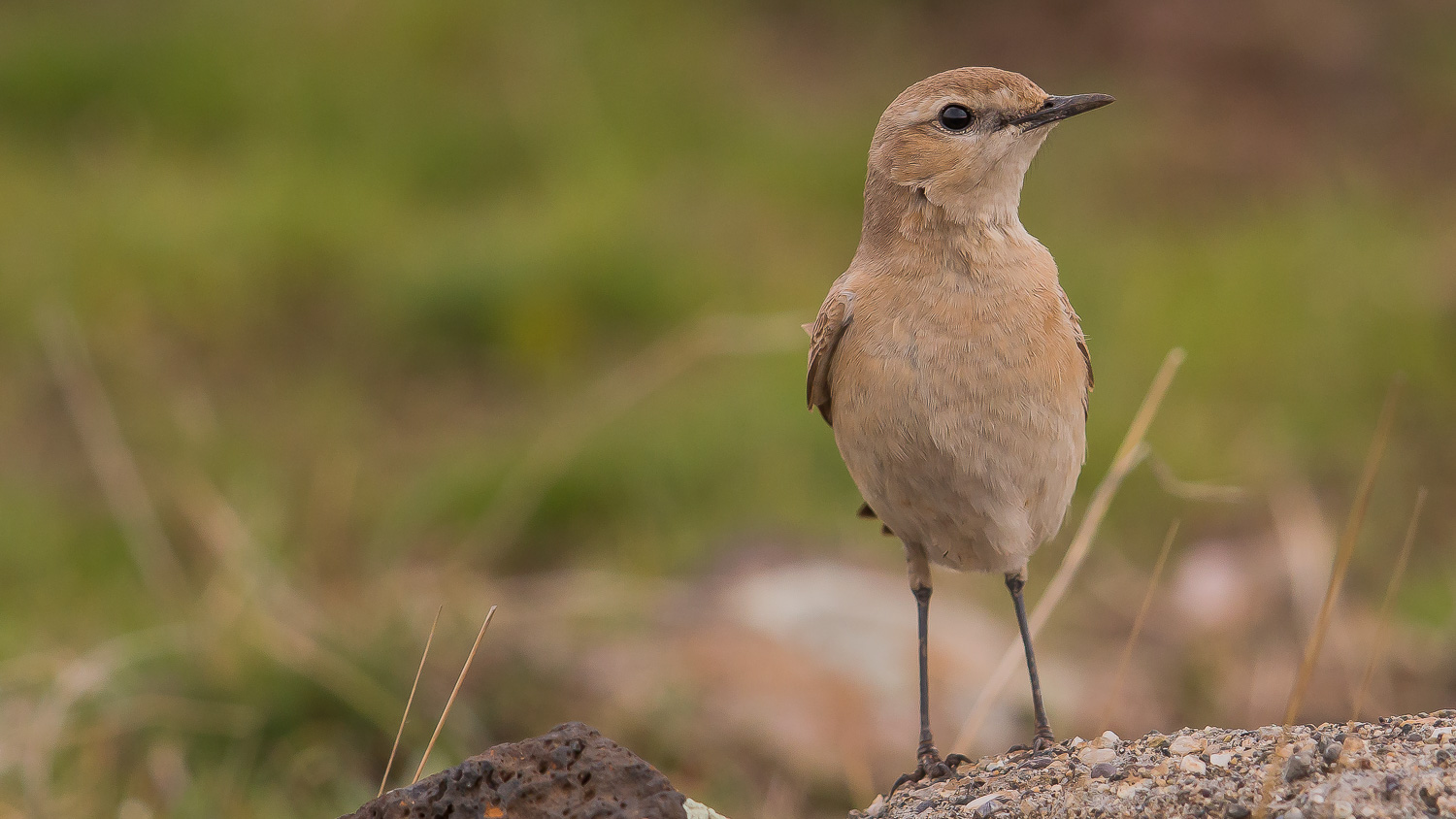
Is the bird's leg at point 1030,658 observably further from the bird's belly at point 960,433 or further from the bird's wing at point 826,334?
the bird's wing at point 826,334

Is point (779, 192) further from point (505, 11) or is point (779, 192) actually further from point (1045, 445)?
point (1045, 445)

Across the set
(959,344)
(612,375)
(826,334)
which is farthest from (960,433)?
(612,375)

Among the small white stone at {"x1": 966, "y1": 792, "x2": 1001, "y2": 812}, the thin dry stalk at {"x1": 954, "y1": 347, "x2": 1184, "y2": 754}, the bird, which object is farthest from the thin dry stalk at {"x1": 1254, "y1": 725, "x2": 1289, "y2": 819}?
the thin dry stalk at {"x1": 954, "y1": 347, "x2": 1184, "y2": 754}

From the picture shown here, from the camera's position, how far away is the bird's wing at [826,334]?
4250 millimetres

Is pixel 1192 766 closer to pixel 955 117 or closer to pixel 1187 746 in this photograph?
pixel 1187 746

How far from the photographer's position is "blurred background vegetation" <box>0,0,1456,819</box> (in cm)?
670

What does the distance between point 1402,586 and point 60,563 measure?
794 centimetres

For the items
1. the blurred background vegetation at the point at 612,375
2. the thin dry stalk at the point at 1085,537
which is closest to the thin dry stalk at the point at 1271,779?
the thin dry stalk at the point at 1085,537

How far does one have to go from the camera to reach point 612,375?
10.0 m

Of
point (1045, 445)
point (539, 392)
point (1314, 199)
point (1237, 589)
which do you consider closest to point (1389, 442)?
point (1237, 589)

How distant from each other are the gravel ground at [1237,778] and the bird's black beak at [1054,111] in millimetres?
1690

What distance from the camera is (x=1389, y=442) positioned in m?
9.97

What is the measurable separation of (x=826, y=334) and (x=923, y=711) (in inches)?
46.4

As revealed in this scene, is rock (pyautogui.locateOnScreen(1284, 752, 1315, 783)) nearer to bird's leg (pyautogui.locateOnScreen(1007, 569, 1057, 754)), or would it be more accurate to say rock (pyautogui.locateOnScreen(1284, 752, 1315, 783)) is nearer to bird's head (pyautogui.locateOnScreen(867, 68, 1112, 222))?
bird's leg (pyautogui.locateOnScreen(1007, 569, 1057, 754))
